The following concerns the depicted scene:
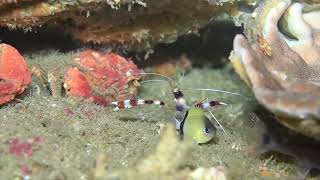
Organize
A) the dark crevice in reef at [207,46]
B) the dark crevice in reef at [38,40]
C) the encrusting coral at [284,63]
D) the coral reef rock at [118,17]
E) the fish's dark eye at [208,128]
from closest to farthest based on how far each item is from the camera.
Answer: the encrusting coral at [284,63] → the fish's dark eye at [208,128] → the coral reef rock at [118,17] → the dark crevice in reef at [38,40] → the dark crevice in reef at [207,46]

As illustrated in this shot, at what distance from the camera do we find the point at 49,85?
4.00m

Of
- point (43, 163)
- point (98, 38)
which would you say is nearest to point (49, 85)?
point (98, 38)

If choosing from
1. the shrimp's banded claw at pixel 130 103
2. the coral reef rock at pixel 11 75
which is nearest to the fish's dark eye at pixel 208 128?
the shrimp's banded claw at pixel 130 103

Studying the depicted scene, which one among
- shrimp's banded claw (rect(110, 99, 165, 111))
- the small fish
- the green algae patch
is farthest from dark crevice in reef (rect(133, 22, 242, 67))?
the small fish

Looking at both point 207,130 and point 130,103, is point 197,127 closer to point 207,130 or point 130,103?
point 207,130

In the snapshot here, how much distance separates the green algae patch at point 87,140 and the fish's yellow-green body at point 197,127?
105 millimetres

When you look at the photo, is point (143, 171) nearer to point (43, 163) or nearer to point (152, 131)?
point (43, 163)

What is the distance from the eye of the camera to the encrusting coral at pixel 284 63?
8.28 ft

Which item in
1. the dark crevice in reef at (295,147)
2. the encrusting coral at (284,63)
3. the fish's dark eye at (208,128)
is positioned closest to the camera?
the encrusting coral at (284,63)

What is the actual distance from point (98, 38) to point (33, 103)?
1431 millimetres

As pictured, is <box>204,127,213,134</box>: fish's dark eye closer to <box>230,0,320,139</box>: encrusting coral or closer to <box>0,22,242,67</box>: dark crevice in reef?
<box>230,0,320,139</box>: encrusting coral

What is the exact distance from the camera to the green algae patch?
8.48ft

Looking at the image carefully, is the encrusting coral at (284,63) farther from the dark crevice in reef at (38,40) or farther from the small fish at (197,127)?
the dark crevice in reef at (38,40)

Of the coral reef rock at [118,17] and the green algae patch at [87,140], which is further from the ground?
the coral reef rock at [118,17]
